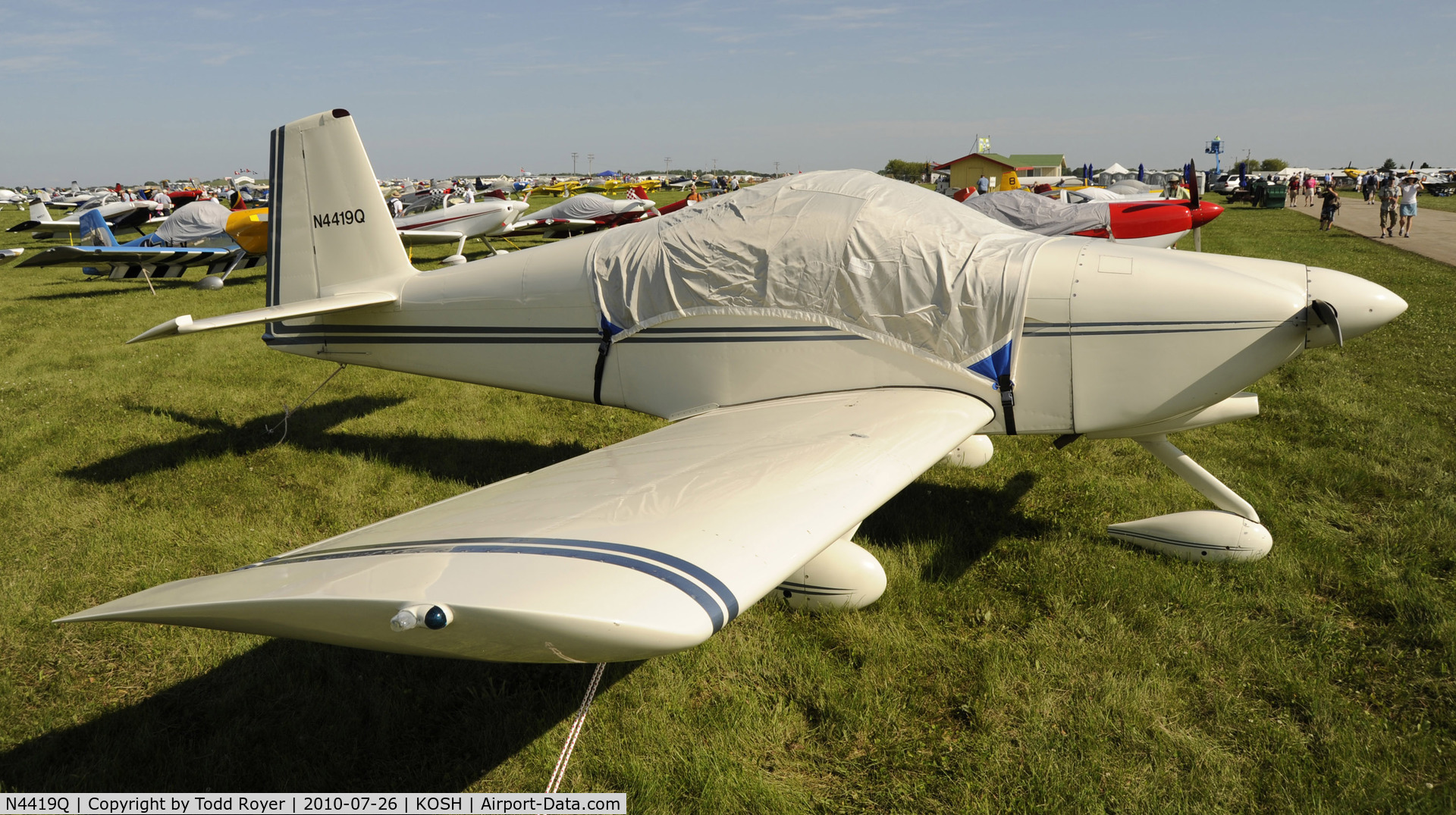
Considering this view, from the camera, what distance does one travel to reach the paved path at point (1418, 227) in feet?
59.1

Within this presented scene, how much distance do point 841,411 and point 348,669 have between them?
2.66 meters

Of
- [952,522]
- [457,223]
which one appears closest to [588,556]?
[952,522]

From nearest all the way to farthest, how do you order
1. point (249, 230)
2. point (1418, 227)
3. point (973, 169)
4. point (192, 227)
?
point (249, 230) → point (192, 227) → point (1418, 227) → point (973, 169)

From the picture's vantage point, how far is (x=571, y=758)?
3.05m

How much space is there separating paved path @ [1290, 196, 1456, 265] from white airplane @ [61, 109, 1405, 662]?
674 inches

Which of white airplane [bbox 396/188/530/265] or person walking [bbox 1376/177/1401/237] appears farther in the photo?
person walking [bbox 1376/177/1401/237]

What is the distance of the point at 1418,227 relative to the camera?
24.3 metres

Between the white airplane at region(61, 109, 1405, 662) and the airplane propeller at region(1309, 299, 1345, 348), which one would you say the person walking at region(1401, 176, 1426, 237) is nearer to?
the white airplane at region(61, 109, 1405, 662)

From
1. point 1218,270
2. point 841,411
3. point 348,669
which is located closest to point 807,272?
point 841,411

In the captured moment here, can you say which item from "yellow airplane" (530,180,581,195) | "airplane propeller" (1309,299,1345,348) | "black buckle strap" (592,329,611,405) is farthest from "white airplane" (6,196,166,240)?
"yellow airplane" (530,180,581,195)

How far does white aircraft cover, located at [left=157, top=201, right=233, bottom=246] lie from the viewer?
58.7ft

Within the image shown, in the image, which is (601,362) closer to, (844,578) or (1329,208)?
(844,578)

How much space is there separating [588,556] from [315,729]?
75.1 inches

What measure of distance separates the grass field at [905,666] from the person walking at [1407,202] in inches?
Answer: 783
